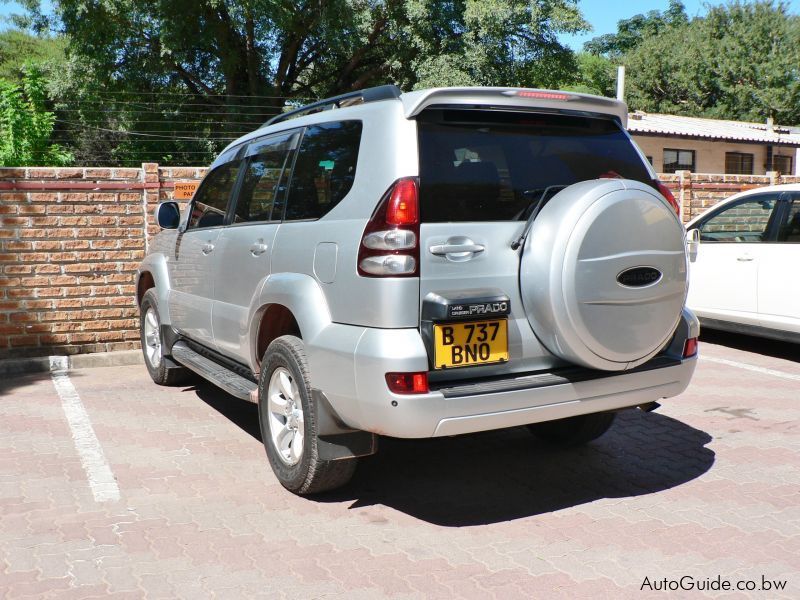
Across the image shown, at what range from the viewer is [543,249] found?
3586 millimetres

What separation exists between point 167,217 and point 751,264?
18.2 feet

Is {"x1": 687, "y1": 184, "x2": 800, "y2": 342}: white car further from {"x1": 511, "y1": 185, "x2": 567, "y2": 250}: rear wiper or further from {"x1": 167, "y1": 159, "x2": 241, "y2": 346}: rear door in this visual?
{"x1": 167, "y1": 159, "x2": 241, "y2": 346}: rear door

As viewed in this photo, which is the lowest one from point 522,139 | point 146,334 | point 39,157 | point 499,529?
→ point 499,529

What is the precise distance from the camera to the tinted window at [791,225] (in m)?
7.46

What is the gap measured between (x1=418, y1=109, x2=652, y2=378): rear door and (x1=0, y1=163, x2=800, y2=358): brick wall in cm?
528

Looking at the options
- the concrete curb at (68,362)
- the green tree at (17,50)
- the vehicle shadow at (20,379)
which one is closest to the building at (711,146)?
the concrete curb at (68,362)

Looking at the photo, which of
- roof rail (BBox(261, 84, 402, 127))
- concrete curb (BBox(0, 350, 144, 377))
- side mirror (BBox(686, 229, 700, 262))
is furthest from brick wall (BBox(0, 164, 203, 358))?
side mirror (BBox(686, 229, 700, 262))

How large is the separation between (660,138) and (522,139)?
22962 mm

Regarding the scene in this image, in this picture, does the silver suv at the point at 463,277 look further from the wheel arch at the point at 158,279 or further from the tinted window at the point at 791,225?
the tinted window at the point at 791,225

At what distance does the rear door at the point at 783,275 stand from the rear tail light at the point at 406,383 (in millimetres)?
5298

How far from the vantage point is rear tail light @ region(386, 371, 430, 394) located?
3.41 meters

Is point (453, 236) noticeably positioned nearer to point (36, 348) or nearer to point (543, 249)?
point (543, 249)

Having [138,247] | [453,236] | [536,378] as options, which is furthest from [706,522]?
[138,247]

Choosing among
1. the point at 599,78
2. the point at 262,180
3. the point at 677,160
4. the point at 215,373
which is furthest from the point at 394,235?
the point at 599,78
